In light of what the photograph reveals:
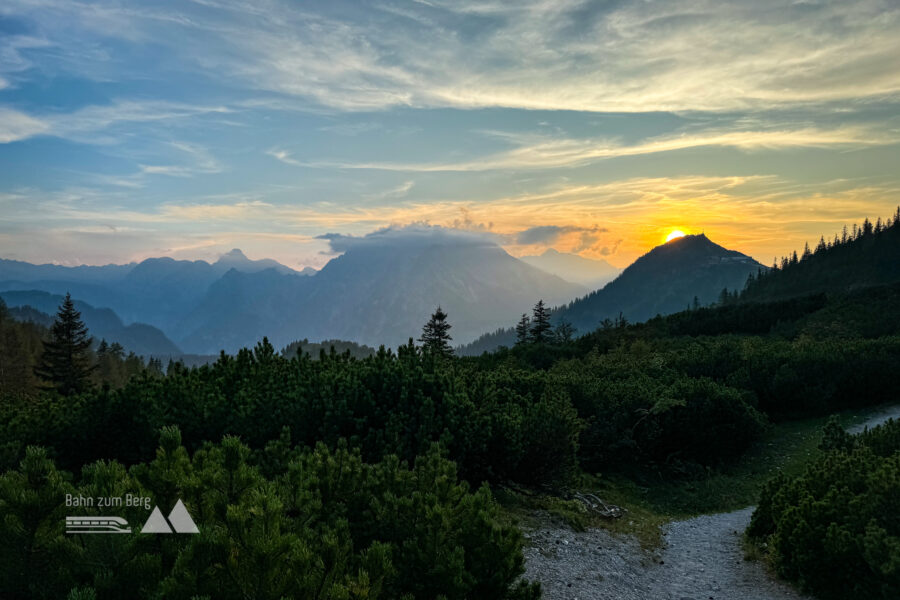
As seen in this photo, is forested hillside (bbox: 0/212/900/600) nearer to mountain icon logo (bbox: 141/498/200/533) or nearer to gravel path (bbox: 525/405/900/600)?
mountain icon logo (bbox: 141/498/200/533)

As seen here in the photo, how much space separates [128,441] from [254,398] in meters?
A: 2.48

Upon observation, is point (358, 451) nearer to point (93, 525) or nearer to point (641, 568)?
point (93, 525)

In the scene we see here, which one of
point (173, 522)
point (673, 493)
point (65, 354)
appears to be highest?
point (173, 522)

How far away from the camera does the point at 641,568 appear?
994 cm

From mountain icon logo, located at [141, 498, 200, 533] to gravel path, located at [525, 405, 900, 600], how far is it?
5.64 m

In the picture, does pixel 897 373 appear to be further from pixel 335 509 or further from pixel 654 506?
pixel 335 509

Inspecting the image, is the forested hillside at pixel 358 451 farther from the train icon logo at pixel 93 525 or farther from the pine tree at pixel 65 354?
the pine tree at pixel 65 354

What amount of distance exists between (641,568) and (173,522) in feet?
27.8

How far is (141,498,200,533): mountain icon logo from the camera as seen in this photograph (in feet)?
13.6

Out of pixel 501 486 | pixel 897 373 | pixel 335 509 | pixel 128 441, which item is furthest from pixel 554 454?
pixel 897 373

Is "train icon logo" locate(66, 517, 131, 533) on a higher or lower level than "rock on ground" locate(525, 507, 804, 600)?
higher

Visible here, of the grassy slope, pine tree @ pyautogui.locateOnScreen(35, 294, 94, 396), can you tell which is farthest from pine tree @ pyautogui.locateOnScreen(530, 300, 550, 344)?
pine tree @ pyautogui.locateOnScreen(35, 294, 94, 396)

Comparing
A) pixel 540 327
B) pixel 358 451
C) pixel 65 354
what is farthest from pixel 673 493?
pixel 65 354

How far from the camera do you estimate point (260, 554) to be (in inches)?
140
